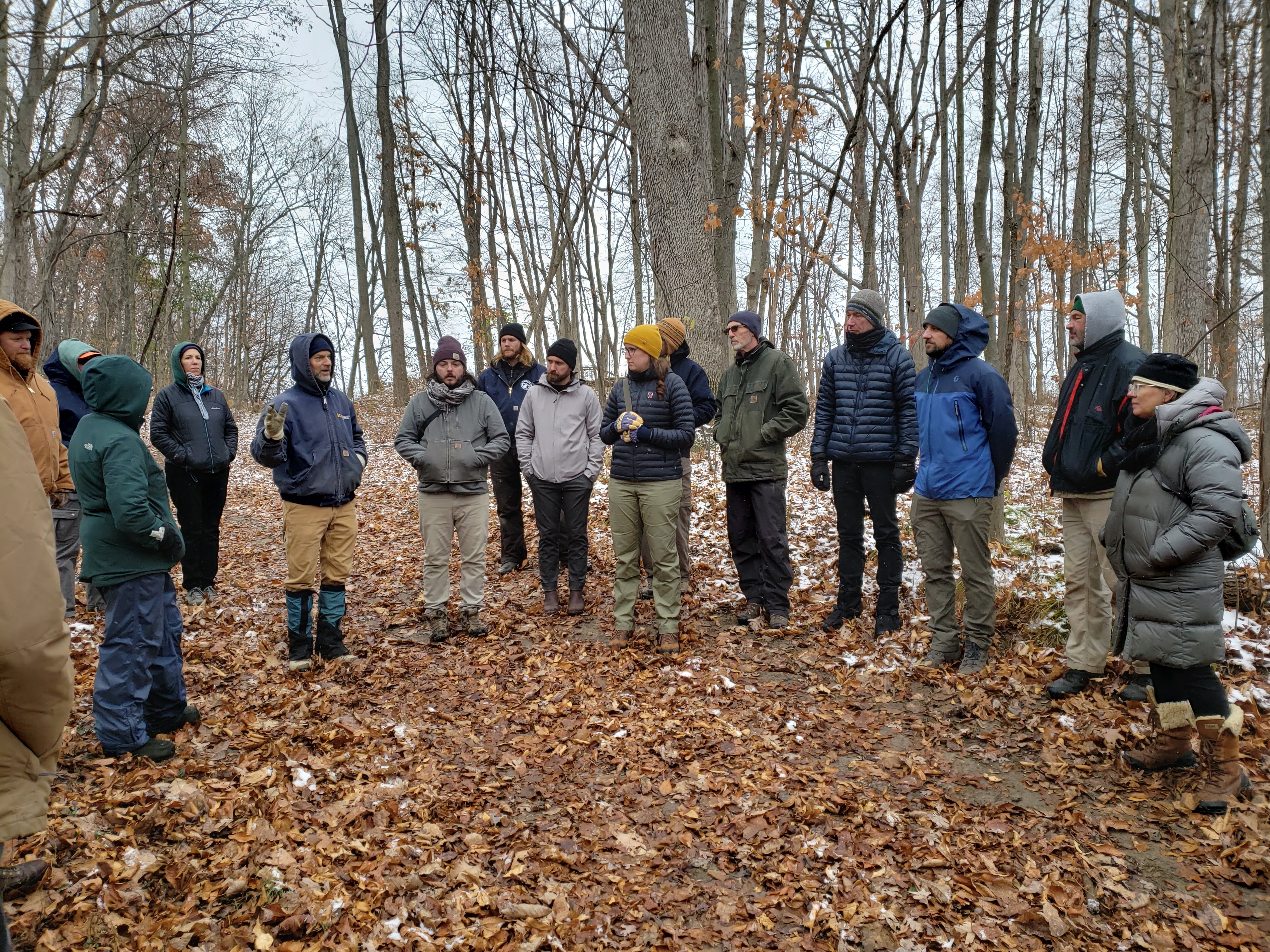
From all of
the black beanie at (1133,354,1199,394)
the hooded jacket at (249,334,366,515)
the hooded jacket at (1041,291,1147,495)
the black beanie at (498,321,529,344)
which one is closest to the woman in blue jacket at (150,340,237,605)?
the hooded jacket at (249,334,366,515)

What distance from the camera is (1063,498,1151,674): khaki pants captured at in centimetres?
449

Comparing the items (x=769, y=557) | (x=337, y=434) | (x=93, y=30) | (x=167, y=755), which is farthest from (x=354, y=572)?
(x=93, y=30)

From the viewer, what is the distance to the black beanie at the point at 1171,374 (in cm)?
345

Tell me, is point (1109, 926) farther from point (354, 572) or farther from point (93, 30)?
point (93, 30)

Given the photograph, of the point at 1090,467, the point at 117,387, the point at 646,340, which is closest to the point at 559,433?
the point at 646,340

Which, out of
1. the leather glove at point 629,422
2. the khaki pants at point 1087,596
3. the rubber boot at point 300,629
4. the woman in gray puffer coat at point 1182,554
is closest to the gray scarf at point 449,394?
the leather glove at point 629,422

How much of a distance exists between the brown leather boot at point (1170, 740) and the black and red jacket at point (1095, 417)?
1306 millimetres

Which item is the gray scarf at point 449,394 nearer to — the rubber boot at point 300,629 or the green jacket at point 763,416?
the rubber boot at point 300,629

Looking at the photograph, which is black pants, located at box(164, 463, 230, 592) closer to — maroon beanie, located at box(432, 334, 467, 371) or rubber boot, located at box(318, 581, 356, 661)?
rubber boot, located at box(318, 581, 356, 661)

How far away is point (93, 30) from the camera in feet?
33.4

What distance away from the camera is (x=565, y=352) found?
6.03 meters

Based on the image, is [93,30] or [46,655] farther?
[93,30]

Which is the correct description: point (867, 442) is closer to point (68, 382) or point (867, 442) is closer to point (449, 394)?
point (449, 394)

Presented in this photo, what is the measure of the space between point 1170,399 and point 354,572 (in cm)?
736
